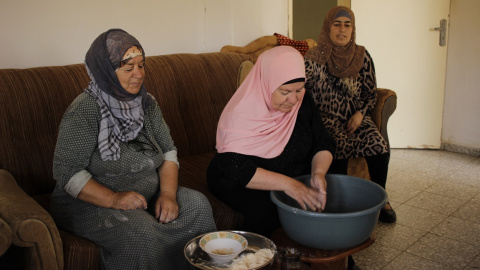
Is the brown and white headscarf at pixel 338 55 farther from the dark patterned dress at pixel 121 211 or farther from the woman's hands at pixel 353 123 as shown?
the dark patterned dress at pixel 121 211

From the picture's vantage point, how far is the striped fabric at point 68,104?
80.0 inches

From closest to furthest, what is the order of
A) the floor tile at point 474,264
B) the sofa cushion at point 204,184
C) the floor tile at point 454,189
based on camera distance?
1. the sofa cushion at point 204,184
2. the floor tile at point 474,264
3. the floor tile at point 454,189

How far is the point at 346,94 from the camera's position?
108 inches

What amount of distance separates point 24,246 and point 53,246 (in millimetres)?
86

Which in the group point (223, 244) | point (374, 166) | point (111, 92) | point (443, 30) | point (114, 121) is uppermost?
point (443, 30)

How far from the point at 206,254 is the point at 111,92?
70cm

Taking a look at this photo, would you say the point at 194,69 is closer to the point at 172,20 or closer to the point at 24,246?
the point at 172,20

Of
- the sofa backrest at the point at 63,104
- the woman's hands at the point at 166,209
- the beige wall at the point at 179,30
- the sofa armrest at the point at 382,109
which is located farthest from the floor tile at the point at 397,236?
the beige wall at the point at 179,30

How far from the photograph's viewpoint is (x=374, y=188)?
5.85 feet

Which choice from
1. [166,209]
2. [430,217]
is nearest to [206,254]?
[166,209]

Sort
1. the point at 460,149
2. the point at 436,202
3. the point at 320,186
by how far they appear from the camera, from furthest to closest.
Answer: the point at 460,149 → the point at 436,202 → the point at 320,186

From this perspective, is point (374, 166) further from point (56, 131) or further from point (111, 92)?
point (56, 131)

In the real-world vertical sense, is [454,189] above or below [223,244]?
below

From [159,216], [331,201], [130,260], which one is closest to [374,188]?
[331,201]
